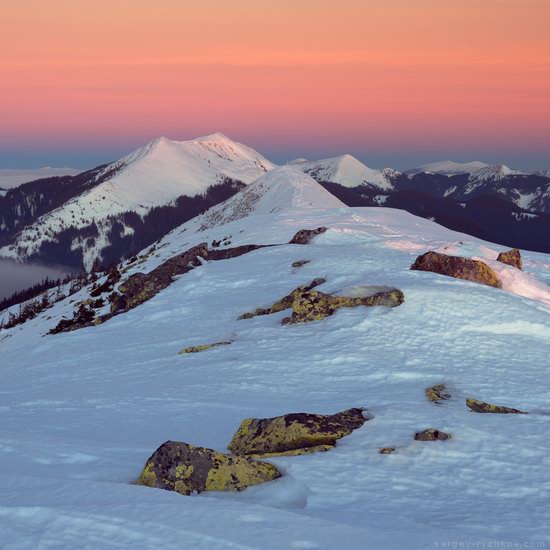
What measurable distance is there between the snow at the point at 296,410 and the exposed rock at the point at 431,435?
23 centimetres

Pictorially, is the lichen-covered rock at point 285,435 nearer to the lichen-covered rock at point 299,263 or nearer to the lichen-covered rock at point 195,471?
the lichen-covered rock at point 195,471

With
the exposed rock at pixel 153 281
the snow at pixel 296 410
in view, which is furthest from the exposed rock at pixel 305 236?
the snow at pixel 296 410

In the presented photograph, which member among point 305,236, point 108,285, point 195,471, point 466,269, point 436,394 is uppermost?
point 305,236

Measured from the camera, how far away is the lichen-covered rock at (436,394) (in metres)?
15.5

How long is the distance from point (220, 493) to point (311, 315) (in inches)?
572

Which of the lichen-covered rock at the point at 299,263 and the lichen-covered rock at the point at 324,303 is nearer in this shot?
the lichen-covered rock at the point at 324,303

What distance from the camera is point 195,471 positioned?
937 cm

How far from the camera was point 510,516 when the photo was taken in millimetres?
9125

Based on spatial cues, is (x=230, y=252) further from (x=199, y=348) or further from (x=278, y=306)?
(x=199, y=348)

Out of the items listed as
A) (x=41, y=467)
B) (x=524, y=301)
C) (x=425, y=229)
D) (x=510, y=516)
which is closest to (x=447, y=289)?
(x=524, y=301)

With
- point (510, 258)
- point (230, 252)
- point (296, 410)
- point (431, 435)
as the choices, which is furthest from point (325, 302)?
point (230, 252)

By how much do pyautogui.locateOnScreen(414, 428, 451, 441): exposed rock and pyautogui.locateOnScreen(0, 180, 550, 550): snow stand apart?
234mm

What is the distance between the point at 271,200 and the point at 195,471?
159700 millimetres

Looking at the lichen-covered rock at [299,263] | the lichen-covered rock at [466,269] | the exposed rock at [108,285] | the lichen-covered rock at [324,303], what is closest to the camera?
the lichen-covered rock at [324,303]
